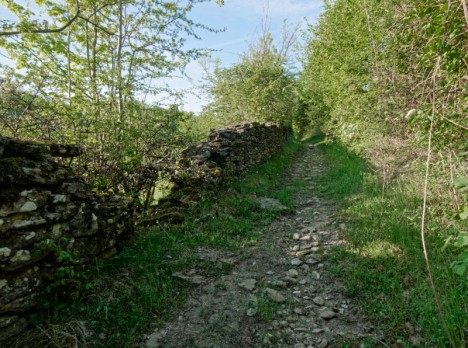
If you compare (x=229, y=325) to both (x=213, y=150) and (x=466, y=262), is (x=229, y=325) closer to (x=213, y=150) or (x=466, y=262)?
(x=466, y=262)

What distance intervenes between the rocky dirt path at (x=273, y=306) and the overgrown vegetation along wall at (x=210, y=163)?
1584 mm

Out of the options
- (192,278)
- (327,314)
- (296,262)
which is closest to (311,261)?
(296,262)

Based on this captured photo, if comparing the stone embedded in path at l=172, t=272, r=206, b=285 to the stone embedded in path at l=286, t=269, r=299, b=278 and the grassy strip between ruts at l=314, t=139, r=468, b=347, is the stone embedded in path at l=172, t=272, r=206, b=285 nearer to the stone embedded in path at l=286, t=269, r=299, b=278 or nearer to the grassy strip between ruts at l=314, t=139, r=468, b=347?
the stone embedded in path at l=286, t=269, r=299, b=278

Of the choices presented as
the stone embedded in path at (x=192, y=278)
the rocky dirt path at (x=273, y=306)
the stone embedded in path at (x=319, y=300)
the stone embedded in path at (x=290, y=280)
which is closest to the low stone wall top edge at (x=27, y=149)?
the stone embedded in path at (x=192, y=278)

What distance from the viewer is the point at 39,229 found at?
2615 mm

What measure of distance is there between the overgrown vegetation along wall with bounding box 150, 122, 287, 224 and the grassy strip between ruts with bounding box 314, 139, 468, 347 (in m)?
2.92

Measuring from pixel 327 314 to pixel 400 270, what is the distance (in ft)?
3.59

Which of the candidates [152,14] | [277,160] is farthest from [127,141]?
[277,160]

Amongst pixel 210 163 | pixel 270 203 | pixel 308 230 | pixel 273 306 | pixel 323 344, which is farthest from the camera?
pixel 210 163

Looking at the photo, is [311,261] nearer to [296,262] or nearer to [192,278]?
[296,262]

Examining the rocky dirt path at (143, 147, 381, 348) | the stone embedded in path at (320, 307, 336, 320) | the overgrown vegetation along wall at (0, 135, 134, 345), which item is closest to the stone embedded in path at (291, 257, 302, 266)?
the rocky dirt path at (143, 147, 381, 348)

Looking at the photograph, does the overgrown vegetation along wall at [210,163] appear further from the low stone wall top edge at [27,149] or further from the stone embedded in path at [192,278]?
the low stone wall top edge at [27,149]

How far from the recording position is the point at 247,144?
860 centimetres

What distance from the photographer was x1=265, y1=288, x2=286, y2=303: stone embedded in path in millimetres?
A: 3055
